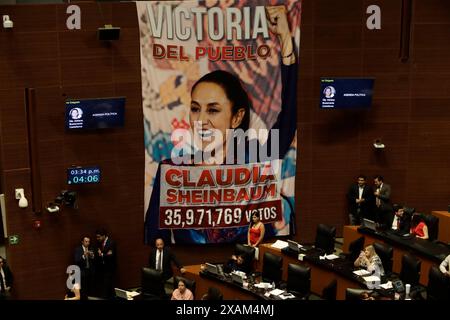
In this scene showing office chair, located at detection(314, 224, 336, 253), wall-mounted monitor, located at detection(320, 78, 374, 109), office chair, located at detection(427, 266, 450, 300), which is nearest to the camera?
office chair, located at detection(427, 266, 450, 300)

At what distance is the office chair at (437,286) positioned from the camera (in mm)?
12336

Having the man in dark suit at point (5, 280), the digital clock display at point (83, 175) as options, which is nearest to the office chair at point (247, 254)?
the digital clock display at point (83, 175)

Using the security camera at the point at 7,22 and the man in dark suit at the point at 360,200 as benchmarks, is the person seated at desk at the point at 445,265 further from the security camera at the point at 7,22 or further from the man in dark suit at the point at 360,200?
the security camera at the point at 7,22

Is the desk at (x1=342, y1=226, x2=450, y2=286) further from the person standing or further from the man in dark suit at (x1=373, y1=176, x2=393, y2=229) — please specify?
the person standing

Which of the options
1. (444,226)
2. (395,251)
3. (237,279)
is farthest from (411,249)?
(237,279)

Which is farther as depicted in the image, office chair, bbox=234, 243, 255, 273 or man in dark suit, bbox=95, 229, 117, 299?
man in dark suit, bbox=95, 229, 117, 299

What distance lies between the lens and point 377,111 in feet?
53.6

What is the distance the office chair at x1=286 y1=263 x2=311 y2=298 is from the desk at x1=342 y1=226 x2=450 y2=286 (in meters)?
2.17

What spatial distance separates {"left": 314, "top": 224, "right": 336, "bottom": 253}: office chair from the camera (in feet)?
48.6

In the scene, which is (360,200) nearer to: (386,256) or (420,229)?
(420,229)

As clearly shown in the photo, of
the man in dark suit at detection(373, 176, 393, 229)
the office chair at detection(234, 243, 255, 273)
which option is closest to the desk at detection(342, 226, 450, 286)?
the man in dark suit at detection(373, 176, 393, 229)

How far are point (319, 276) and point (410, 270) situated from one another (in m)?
1.67

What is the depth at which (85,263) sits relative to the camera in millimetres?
14789

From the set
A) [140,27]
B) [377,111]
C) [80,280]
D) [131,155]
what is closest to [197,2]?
[140,27]
